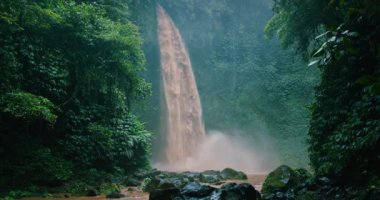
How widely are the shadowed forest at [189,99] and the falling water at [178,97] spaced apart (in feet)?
0.32

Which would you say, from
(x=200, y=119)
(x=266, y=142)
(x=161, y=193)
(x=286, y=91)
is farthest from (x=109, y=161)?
(x=286, y=91)

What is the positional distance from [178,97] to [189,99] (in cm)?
120

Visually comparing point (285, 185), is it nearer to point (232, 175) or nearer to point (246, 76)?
point (232, 175)

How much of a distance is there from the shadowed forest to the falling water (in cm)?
10

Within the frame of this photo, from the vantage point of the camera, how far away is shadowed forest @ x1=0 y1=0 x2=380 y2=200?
584cm

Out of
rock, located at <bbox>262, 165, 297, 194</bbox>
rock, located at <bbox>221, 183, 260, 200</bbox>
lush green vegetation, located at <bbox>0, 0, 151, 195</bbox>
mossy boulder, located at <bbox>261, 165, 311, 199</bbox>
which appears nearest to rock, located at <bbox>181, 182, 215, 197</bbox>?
rock, located at <bbox>221, 183, 260, 200</bbox>

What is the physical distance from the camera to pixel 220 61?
28.5 meters

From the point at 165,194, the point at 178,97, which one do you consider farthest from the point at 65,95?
the point at 178,97

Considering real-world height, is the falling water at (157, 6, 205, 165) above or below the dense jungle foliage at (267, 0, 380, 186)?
above

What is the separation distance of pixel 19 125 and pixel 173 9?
19.9 m

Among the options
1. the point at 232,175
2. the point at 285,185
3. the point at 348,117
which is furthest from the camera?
the point at 232,175

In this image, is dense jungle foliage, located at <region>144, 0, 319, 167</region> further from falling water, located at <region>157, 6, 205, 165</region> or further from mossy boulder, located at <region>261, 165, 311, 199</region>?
mossy boulder, located at <region>261, 165, 311, 199</region>

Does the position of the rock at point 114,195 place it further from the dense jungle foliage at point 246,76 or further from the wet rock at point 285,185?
the dense jungle foliage at point 246,76

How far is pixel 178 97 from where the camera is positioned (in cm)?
2408
